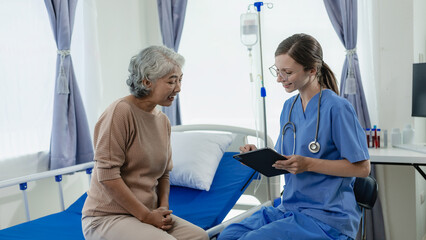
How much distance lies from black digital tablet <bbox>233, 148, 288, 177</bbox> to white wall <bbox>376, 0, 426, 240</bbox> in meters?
1.39

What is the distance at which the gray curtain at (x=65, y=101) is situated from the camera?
2.52 m

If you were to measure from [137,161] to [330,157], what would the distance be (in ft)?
2.42

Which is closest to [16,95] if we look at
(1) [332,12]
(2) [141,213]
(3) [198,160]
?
(3) [198,160]

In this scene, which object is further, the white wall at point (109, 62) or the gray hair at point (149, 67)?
the white wall at point (109, 62)

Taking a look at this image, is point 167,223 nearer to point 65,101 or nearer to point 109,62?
point 65,101

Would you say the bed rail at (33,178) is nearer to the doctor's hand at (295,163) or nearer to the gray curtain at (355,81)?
the doctor's hand at (295,163)

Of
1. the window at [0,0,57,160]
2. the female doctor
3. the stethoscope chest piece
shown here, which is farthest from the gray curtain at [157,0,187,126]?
the stethoscope chest piece

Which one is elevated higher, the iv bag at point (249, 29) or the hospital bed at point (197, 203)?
the iv bag at point (249, 29)

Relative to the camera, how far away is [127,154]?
62.4 inches

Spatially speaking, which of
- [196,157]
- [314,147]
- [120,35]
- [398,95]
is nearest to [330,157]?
[314,147]

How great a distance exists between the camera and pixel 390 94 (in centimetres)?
268

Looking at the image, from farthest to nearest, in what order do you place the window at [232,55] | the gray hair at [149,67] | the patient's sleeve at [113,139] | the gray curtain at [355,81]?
the window at [232,55]
the gray curtain at [355,81]
the gray hair at [149,67]
the patient's sleeve at [113,139]

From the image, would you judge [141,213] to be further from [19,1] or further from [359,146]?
[19,1]

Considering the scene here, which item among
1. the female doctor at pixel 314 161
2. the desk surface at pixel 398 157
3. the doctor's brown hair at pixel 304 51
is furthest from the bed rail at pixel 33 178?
the desk surface at pixel 398 157
